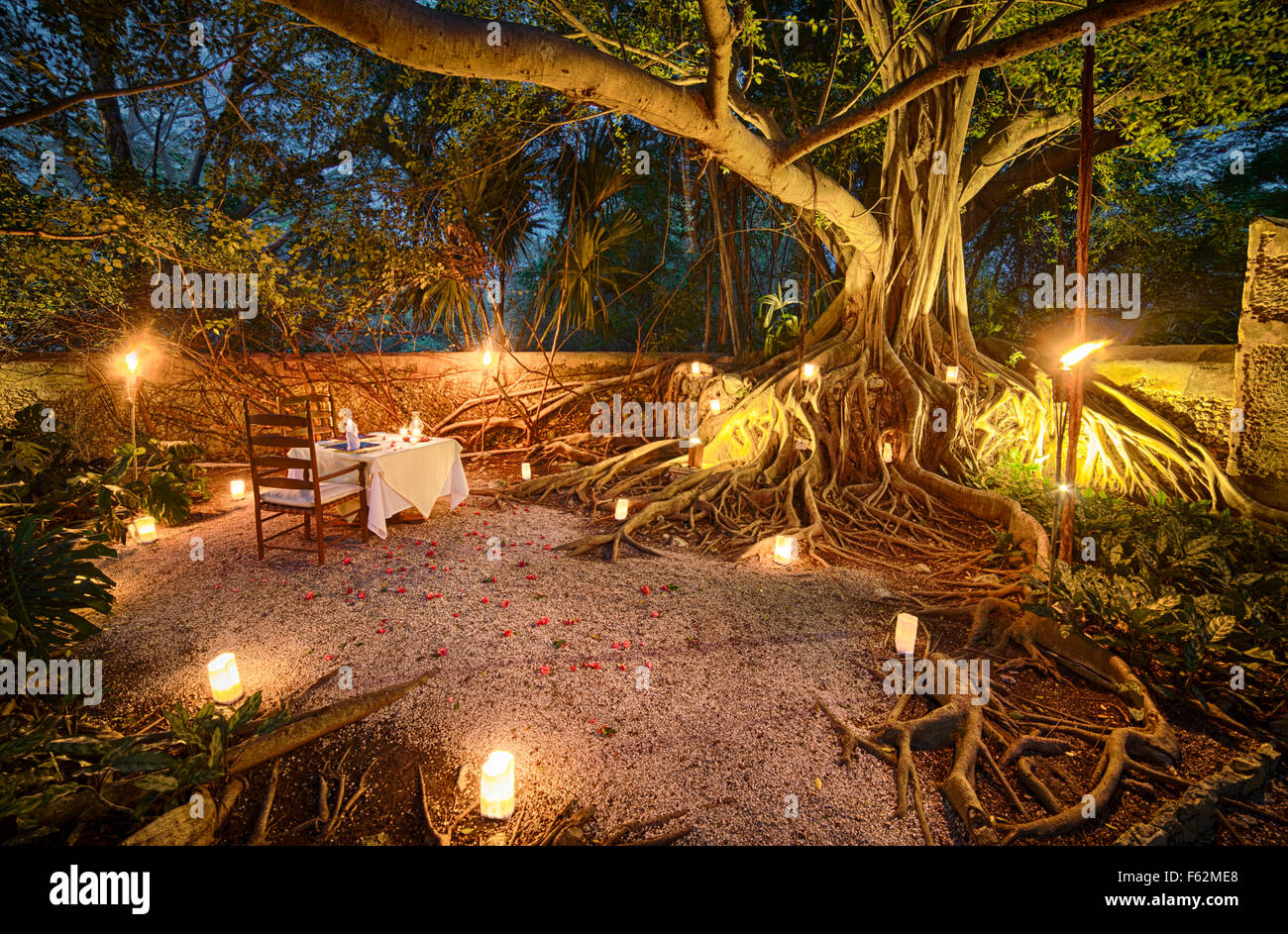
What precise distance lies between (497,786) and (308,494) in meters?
2.97

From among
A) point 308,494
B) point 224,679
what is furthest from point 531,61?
point 308,494

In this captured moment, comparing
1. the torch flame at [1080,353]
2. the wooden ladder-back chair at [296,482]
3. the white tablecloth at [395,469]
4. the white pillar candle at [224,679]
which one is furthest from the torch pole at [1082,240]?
the wooden ladder-back chair at [296,482]

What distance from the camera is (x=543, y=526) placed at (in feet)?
14.0

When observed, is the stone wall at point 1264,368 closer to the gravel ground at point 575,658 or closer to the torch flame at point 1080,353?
the torch flame at point 1080,353

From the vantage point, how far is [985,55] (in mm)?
2320

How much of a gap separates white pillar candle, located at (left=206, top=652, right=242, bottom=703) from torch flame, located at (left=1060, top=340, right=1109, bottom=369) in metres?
3.78

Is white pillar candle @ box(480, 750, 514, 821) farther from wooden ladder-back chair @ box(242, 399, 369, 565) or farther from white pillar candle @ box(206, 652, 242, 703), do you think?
wooden ladder-back chair @ box(242, 399, 369, 565)

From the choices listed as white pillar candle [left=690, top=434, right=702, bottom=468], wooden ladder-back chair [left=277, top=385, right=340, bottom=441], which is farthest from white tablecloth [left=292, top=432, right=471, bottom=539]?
white pillar candle [left=690, top=434, right=702, bottom=468]

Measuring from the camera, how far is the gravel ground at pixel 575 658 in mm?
1722

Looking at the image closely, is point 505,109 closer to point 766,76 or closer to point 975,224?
point 766,76

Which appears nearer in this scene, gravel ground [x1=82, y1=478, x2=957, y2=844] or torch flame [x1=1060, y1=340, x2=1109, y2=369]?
gravel ground [x1=82, y1=478, x2=957, y2=844]

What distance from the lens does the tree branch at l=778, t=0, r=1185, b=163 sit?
6.68ft
